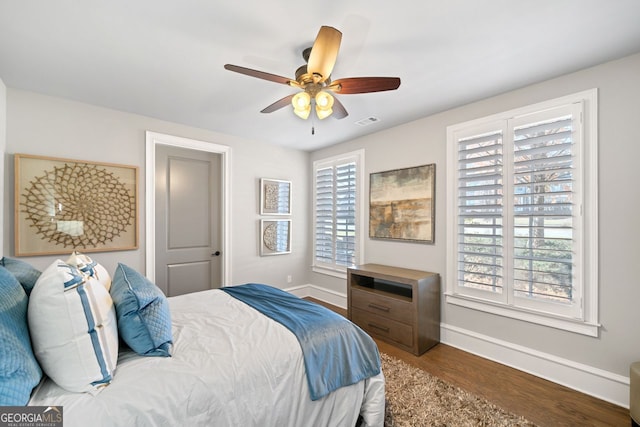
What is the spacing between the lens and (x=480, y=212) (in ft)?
8.70

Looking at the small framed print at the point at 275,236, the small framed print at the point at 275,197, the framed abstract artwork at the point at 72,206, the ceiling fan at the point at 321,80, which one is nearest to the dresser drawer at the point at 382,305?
the small framed print at the point at 275,236

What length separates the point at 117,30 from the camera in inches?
67.0

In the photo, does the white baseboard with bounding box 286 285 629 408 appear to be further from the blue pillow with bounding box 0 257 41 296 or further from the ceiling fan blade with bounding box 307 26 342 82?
the blue pillow with bounding box 0 257 41 296

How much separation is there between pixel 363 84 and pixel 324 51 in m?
0.38

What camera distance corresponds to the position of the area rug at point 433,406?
1.77m

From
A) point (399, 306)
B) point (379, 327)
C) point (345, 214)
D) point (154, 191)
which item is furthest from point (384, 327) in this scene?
point (154, 191)

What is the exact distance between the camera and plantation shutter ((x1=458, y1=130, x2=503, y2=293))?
99.3 inches

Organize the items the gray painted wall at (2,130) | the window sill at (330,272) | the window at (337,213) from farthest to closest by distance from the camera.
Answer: the window sill at (330,272), the window at (337,213), the gray painted wall at (2,130)

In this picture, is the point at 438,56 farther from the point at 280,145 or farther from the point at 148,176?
the point at 148,176

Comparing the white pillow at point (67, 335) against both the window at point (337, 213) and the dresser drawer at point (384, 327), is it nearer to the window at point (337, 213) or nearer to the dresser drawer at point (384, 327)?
the dresser drawer at point (384, 327)

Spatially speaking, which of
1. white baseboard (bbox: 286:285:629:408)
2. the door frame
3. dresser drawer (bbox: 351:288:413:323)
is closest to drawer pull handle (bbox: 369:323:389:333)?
dresser drawer (bbox: 351:288:413:323)

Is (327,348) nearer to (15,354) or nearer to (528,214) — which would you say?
(15,354)

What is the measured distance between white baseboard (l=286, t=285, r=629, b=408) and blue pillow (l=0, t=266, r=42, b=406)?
3127mm

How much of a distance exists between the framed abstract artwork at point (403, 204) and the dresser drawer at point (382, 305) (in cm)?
78
